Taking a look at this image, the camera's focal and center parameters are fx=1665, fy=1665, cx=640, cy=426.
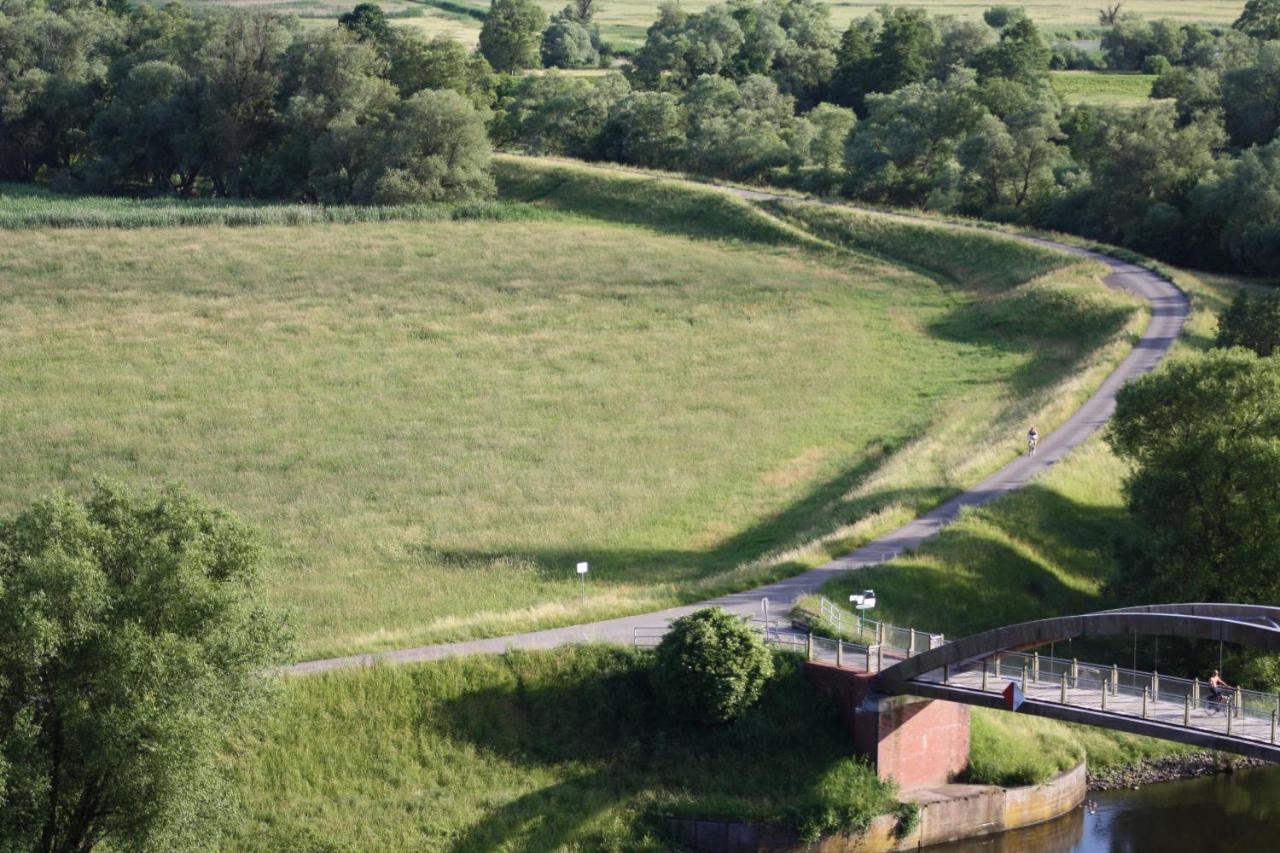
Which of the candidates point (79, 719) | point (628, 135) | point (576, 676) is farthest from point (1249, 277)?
point (79, 719)

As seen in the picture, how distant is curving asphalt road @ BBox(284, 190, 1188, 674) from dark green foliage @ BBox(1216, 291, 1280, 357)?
4.27m

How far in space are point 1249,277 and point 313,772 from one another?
70665 mm

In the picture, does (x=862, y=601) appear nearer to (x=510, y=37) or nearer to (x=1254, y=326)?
(x=1254, y=326)

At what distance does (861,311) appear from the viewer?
89625mm

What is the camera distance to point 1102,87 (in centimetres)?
14550

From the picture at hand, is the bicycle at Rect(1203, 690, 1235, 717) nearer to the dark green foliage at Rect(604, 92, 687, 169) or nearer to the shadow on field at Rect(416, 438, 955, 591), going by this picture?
the shadow on field at Rect(416, 438, 955, 591)

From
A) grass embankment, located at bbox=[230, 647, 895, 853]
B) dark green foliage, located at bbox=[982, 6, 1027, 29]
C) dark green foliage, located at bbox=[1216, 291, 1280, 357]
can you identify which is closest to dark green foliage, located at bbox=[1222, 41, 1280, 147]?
dark green foliage, located at bbox=[1216, 291, 1280, 357]

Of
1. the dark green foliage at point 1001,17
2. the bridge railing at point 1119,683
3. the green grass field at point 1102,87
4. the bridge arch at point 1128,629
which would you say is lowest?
the bridge railing at point 1119,683

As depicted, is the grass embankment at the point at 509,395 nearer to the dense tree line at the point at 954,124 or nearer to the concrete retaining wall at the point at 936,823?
the concrete retaining wall at the point at 936,823

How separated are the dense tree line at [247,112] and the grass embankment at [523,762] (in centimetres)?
7753

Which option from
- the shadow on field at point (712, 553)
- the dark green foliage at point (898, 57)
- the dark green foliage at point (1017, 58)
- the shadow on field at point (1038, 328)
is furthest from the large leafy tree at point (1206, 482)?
the dark green foliage at point (898, 57)

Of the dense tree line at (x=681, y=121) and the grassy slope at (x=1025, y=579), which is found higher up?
the dense tree line at (x=681, y=121)

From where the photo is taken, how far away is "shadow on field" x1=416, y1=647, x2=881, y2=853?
121ft

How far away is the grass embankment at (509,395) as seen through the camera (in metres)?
51.4
